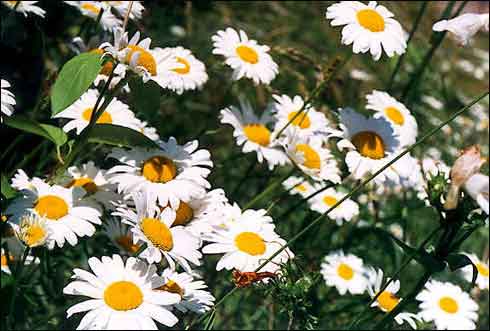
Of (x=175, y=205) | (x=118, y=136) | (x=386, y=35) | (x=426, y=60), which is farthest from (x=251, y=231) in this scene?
(x=426, y=60)

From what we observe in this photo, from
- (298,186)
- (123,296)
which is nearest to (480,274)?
(298,186)

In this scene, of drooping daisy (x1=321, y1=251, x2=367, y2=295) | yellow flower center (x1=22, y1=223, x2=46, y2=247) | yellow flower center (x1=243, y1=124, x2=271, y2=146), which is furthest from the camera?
drooping daisy (x1=321, y1=251, x2=367, y2=295)

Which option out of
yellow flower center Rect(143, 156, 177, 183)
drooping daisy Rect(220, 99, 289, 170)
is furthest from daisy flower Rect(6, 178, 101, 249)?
drooping daisy Rect(220, 99, 289, 170)

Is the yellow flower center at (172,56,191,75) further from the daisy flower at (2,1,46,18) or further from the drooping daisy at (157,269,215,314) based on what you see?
the drooping daisy at (157,269,215,314)

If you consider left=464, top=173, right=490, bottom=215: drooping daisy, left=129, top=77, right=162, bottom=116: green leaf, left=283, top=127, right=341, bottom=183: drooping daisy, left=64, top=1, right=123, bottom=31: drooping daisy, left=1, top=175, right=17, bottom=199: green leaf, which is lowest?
left=1, top=175, right=17, bottom=199: green leaf

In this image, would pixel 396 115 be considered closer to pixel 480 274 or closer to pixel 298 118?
pixel 298 118

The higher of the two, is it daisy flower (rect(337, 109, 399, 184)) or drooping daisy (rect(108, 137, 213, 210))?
daisy flower (rect(337, 109, 399, 184))

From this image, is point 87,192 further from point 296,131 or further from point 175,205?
point 296,131
